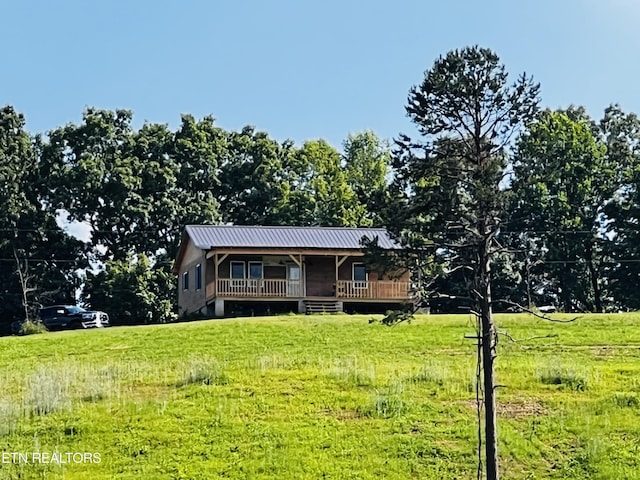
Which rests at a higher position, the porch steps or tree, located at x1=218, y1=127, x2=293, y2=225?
tree, located at x1=218, y1=127, x2=293, y2=225

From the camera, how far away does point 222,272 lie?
41.3 metres

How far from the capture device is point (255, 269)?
41750 mm

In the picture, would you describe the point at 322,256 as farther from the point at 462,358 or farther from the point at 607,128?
the point at 607,128

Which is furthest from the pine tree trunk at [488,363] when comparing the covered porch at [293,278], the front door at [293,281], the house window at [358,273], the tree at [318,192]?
the tree at [318,192]

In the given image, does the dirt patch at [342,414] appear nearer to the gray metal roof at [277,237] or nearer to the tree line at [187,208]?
the gray metal roof at [277,237]

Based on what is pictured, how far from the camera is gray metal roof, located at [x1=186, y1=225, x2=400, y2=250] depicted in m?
40.8

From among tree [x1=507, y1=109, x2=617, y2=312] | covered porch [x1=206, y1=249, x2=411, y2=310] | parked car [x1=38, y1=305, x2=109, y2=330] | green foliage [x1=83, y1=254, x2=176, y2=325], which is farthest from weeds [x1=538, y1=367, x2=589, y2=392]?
green foliage [x1=83, y1=254, x2=176, y2=325]

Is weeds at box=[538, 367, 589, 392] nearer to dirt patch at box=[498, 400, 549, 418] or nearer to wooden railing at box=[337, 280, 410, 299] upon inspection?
dirt patch at box=[498, 400, 549, 418]

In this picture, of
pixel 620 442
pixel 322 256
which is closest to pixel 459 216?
pixel 620 442

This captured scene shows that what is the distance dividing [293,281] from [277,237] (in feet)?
7.74

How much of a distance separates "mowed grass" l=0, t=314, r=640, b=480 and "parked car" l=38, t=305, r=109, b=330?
13858mm

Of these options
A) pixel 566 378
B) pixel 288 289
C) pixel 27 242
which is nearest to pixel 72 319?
pixel 288 289

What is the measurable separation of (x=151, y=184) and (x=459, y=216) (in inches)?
1576

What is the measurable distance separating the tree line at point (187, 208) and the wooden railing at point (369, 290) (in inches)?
252
